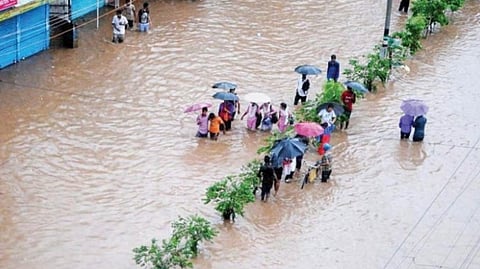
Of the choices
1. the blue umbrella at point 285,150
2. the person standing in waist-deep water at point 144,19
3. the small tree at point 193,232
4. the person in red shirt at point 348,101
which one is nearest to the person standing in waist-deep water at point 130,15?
the person standing in waist-deep water at point 144,19

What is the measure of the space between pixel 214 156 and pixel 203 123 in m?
1.00

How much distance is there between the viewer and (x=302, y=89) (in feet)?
78.1

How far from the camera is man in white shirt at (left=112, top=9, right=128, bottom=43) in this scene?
90.7 feet

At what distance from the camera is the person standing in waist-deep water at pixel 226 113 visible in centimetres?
2231

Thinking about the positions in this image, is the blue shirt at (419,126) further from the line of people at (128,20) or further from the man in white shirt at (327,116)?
the line of people at (128,20)

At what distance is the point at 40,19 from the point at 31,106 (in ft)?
14.5

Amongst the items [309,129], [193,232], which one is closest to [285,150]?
[309,129]

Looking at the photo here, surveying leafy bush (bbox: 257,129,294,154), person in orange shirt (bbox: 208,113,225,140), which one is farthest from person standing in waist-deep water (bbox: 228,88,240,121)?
leafy bush (bbox: 257,129,294,154)

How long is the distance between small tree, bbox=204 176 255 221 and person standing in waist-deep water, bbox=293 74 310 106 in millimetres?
6183

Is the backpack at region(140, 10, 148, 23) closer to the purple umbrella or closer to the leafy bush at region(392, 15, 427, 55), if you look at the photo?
the leafy bush at region(392, 15, 427, 55)

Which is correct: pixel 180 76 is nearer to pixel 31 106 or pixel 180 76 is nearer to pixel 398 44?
pixel 31 106

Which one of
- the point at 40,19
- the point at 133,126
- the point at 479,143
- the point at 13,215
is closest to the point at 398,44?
the point at 479,143

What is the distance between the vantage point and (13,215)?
18.0m

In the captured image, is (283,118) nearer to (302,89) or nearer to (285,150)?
(302,89)
